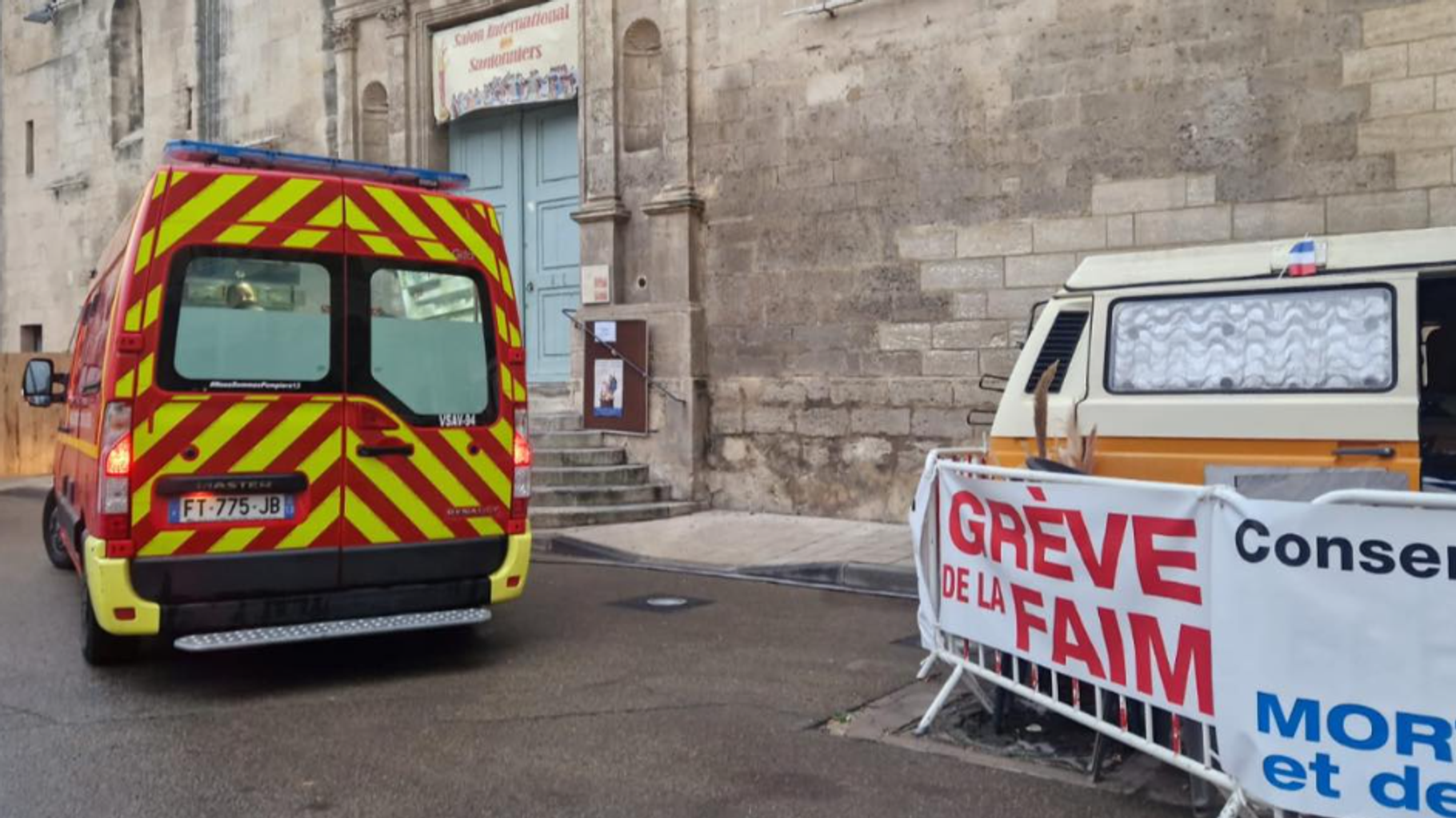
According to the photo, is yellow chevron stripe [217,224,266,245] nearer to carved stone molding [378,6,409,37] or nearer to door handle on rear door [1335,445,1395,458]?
door handle on rear door [1335,445,1395,458]

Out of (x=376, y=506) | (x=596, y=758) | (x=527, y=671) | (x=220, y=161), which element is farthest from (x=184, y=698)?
(x=220, y=161)

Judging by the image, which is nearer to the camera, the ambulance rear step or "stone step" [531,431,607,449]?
the ambulance rear step

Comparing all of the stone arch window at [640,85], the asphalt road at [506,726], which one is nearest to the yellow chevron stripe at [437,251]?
the asphalt road at [506,726]

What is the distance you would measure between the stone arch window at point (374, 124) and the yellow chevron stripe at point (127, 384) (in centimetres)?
1087

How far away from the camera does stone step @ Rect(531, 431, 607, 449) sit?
1238cm

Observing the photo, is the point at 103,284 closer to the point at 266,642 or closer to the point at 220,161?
the point at 220,161

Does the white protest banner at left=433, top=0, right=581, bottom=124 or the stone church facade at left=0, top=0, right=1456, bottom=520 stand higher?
the white protest banner at left=433, top=0, right=581, bottom=124

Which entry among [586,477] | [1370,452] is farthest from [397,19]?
[1370,452]

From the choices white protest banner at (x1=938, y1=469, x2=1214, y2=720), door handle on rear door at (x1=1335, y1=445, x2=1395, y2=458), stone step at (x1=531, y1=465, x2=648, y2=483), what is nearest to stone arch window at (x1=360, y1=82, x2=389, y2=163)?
stone step at (x1=531, y1=465, x2=648, y2=483)

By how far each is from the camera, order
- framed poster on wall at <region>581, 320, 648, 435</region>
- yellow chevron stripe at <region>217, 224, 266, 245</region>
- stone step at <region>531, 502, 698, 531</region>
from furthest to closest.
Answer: framed poster on wall at <region>581, 320, 648, 435</region> < stone step at <region>531, 502, 698, 531</region> < yellow chevron stripe at <region>217, 224, 266, 245</region>

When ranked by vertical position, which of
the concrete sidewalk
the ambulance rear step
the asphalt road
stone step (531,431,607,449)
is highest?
stone step (531,431,607,449)

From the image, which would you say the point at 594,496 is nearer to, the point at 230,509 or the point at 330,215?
the point at 330,215

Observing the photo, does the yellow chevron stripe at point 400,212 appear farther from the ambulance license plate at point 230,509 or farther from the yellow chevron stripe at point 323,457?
the ambulance license plate at point 230,509

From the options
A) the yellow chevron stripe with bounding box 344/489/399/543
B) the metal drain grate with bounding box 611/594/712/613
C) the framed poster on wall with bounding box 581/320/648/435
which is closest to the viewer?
the yellow chevron stripe with bounding box 344/489/399/543
